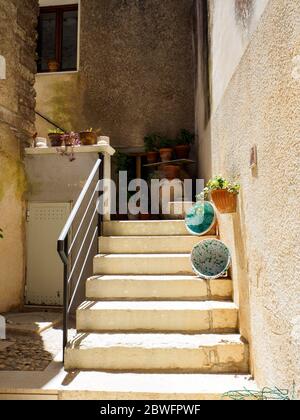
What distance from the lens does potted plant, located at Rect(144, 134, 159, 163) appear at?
6.87 metres

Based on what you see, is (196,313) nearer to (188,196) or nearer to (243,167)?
(243,167)

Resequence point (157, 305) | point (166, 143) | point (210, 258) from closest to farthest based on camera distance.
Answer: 1. point (157, 305)
2. point (210, 258)
3. point (166, 143)

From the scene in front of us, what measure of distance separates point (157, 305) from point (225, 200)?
1.13 m

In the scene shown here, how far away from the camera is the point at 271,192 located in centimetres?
213

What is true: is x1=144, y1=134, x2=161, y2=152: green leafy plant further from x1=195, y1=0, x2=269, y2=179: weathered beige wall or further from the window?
the window

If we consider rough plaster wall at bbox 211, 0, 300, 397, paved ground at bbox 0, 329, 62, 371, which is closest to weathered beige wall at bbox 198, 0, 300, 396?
rough plaster wall at bbox 211, 0, 300, 397

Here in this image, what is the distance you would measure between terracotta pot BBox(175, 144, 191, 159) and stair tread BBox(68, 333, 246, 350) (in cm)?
418

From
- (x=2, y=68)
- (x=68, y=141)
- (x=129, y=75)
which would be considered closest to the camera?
(x=2, y=68)

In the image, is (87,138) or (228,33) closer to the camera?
(228,33)

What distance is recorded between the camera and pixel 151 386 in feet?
8.16

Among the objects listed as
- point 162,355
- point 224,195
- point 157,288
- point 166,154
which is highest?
point 166,154

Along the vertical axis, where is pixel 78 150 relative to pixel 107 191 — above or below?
above

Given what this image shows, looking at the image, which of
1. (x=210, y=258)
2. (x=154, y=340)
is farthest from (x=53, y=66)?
(x=154, y=340)

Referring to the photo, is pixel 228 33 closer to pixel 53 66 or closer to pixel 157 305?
pixel 157 305
